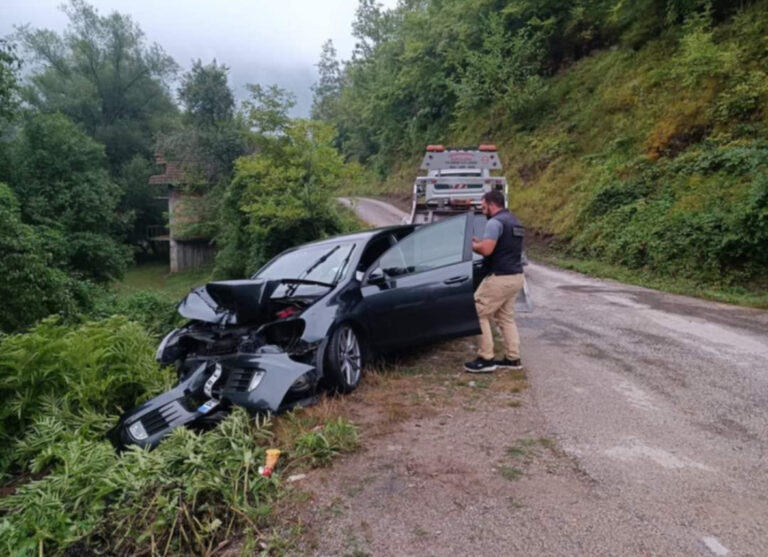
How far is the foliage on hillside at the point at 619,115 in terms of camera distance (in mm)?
10680

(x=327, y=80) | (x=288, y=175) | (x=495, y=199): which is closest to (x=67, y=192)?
(x=288, y=175)

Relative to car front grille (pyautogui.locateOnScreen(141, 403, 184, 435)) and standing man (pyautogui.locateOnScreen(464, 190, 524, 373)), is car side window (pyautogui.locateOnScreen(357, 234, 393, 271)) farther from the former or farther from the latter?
car front grille (pyautogui.locateOnScreen(141, 403, 184, 435))

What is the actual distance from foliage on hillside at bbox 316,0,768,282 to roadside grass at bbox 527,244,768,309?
0.97ft

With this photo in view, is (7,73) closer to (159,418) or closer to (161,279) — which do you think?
(159,418)

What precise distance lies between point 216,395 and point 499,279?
2.85 metres

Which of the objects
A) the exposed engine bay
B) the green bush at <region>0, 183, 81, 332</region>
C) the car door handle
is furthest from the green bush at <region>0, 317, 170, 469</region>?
the green bush at <region>0, 183, 81, 332</region>

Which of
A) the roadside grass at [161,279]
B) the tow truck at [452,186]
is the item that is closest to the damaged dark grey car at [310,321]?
the tow truck at [452,186]

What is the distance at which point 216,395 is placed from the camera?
3879mm

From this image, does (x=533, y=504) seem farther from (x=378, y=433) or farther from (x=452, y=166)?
(x=452, y=166)

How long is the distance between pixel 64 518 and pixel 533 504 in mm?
2620

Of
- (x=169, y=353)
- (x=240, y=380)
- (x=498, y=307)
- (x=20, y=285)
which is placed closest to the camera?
(x=240, y=380)

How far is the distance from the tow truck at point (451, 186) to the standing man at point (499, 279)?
5192mm

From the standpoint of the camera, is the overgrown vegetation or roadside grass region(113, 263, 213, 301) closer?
the overgrown vegetation

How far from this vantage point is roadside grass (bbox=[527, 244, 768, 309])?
8.57 meters
